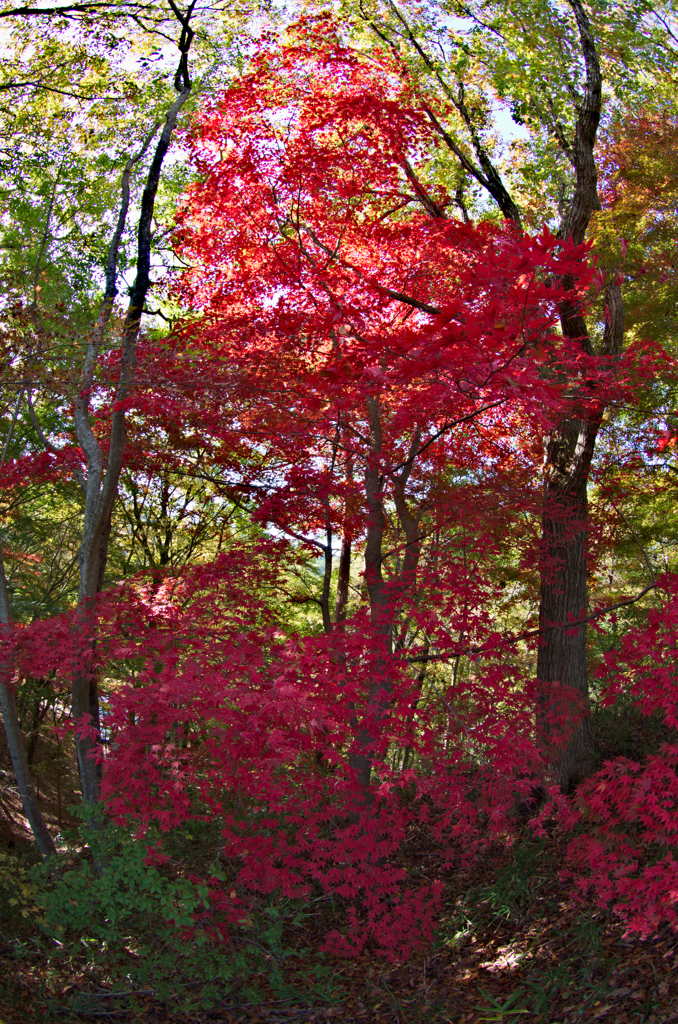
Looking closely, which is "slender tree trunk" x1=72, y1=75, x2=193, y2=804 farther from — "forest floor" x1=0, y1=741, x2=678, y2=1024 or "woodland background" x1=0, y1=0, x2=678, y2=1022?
"forest floor" x1=0, y1=741, x2=678, y2=1024

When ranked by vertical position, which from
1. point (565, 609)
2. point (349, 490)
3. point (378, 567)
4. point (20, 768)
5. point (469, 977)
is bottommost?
point (469, 977)

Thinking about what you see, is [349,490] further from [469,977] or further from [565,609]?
[469,977]

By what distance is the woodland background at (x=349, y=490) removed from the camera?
4.93m

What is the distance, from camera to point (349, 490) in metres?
7.86

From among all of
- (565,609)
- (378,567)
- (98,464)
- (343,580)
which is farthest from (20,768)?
(565,609)

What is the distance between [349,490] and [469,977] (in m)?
4.86

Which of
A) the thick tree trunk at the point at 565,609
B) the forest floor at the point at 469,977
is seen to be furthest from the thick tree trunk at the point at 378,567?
the thick tree trunk at the point at 565,609

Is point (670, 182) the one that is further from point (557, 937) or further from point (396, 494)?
point (557, 937)

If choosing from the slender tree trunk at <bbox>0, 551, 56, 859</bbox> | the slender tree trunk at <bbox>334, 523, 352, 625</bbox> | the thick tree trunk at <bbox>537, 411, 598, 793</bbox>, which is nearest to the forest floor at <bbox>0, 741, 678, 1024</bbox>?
the slender tree trunk at <bbox>0, 551, 56, 859</bbox>

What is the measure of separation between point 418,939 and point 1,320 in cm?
699

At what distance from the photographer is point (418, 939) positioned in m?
5.85

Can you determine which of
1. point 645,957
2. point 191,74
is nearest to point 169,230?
point 191,74

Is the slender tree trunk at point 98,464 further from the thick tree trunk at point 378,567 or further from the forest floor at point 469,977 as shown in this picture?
the thick tree trunk at point 378,567

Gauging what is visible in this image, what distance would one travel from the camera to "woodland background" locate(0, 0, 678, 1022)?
4926mm
